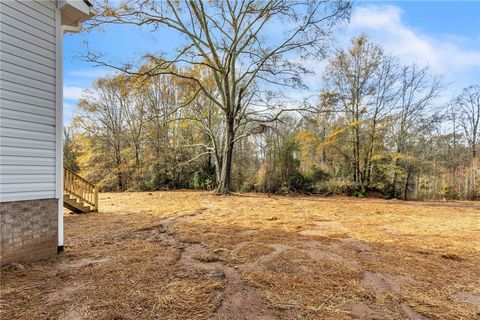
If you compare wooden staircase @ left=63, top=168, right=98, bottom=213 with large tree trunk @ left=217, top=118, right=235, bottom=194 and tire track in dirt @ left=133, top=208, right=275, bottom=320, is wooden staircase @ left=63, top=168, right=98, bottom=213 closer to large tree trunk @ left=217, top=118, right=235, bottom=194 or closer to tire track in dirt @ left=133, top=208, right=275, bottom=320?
tire track in dirt @ left=133, top=208, right=275, bottom=320

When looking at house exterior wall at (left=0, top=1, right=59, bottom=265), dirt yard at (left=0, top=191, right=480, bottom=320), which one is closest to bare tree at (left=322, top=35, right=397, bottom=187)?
dirt yard at (left=0, top=191, right=480, bottom=320)

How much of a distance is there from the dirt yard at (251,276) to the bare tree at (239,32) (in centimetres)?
798

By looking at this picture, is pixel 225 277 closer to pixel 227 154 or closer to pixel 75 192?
pixel 75 192

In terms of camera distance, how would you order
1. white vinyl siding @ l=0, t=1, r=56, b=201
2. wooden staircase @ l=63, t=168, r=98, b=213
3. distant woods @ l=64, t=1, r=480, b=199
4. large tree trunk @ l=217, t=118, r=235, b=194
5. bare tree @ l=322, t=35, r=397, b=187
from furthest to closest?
bare tree @ l=322, t=35, r=397, b=187 → large tree trunk @ l=217, t=118, r=235, b=194 → distant woods @ l=64, t=1, r=480, b=199 → wooden staircase @ l=63, t=168, r=98, b=213 → white vinyl siding @ l=0, t=1, r=56, b=201

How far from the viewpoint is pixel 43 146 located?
3.18m

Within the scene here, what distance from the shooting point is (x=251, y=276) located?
2.66 metres

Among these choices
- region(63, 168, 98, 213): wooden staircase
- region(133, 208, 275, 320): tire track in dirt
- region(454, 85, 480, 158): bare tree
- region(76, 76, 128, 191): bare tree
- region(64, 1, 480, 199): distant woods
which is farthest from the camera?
region(454, 85, 480, 158): bare tree

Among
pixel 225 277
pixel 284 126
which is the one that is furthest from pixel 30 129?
pixel 284 126

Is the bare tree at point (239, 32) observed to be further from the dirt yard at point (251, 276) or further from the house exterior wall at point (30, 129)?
the dirt yard at point (251, 276)

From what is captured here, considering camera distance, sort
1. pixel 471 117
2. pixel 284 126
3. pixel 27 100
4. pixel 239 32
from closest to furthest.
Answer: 1. pixel 27 100
2. pixel 239 32
3. pixel 284 126
4. pixel 471 117

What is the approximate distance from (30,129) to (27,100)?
358mm

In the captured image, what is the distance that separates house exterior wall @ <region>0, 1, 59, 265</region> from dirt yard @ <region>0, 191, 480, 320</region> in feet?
1.46

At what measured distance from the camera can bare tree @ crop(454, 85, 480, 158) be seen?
16047 mm

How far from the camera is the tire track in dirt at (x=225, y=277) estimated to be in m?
1.98
